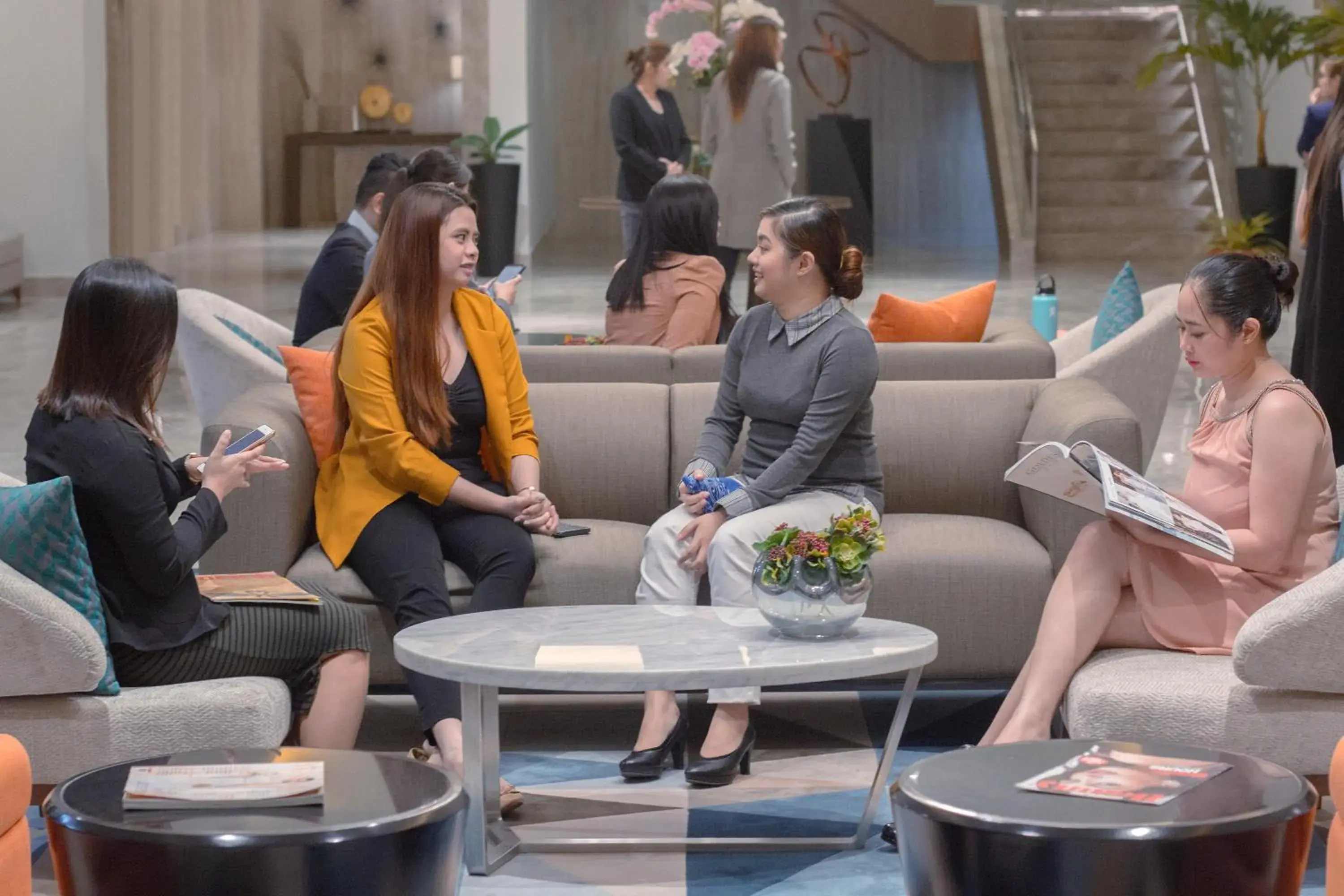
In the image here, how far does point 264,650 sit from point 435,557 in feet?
1.95

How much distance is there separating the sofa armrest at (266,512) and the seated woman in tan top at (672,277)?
4.55ft

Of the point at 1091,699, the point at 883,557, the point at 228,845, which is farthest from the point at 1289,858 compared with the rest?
the point at 883,557

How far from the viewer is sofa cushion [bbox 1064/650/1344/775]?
305cm

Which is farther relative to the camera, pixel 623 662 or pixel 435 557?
pixel 435 557

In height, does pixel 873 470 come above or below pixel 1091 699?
above

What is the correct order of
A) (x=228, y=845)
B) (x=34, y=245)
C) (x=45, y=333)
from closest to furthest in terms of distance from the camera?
(x=228, y=845) < (x=45, y=333) < (x=34, y=245)

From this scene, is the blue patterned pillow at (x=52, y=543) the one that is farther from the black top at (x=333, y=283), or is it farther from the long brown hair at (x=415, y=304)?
the black top at (x=333, y=283)

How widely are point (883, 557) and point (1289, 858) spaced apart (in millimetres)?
1652

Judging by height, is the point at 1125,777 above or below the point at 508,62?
below

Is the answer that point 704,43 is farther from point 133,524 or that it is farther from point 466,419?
point 133,524

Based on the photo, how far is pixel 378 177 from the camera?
18.5 ft

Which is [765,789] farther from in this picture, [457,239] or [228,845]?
[228,845]

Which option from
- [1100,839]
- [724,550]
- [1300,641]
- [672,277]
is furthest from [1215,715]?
[672,277]

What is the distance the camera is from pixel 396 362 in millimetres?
3994
